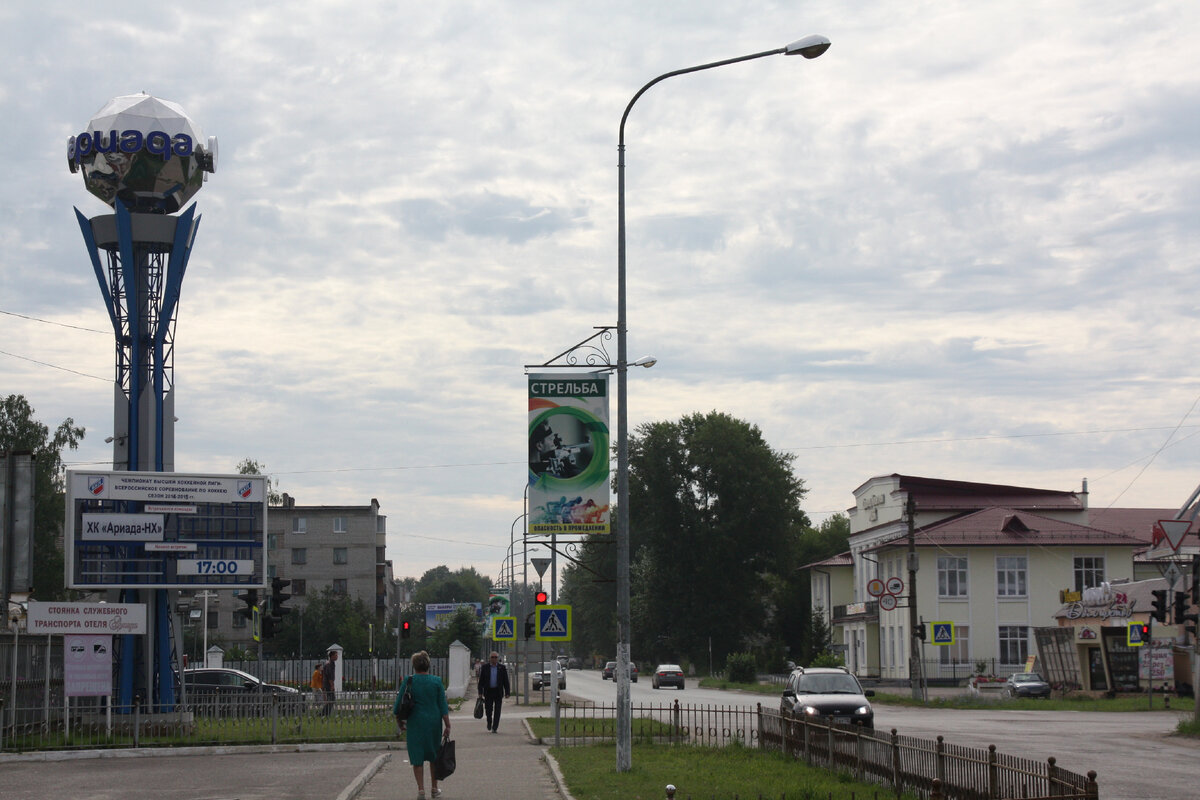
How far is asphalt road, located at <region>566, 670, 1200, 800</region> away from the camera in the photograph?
741 inches

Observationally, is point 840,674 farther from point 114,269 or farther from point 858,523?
point 858,523

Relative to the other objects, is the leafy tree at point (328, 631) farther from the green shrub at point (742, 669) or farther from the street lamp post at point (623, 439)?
the street lamp post at point (623, 439)

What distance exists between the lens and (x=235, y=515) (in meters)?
27.9

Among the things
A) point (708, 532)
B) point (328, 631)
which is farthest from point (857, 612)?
point (328, 631)

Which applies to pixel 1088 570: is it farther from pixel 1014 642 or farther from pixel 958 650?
pixel 958 650

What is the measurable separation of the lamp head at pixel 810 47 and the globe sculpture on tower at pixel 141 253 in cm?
1708

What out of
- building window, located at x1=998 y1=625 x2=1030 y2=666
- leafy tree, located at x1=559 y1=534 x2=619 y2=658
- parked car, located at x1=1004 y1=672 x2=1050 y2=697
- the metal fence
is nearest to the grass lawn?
the metal fence

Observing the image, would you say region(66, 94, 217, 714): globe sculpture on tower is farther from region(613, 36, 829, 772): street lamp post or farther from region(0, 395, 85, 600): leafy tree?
region(0, 395, 85, 600): leafy tree

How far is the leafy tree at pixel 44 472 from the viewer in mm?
61781

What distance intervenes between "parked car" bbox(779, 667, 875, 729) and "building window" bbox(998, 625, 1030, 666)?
157 ft

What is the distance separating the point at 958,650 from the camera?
231 feet

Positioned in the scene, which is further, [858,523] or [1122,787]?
[858,523]

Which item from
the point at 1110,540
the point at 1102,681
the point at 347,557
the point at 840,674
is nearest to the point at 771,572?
the point at 1110,540

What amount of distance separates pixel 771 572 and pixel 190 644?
39.2 metres
